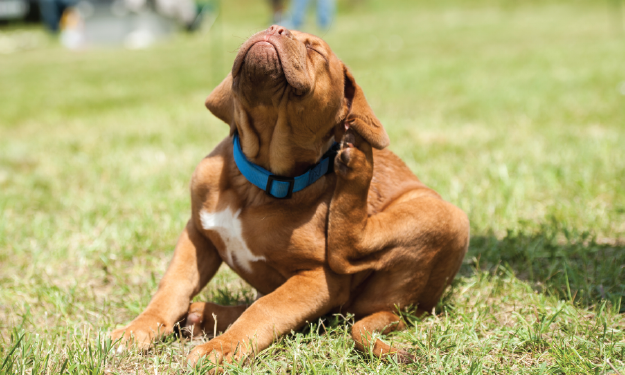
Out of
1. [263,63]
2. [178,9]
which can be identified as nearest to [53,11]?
[178,9]

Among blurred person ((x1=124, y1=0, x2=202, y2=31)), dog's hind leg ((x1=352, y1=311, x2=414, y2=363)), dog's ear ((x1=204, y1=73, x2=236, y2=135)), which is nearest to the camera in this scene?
dog's hind leg ((x1=352, y1=311, x2=414, y2=363))

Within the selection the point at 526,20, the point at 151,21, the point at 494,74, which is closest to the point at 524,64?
the point at 494,74

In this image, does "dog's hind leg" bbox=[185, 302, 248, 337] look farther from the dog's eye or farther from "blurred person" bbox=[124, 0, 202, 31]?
"blurred person" bbox=[124, 0, 202, 31]

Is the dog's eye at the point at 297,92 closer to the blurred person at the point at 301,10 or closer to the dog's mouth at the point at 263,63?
the dog's mouth at the point at 263,63

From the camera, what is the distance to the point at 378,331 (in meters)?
2.38

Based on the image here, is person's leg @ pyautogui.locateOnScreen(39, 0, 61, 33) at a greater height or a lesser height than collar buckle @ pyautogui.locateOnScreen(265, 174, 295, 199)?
lesser

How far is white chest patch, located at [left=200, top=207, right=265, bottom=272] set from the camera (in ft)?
7.83

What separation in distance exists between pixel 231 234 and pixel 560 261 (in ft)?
6.07

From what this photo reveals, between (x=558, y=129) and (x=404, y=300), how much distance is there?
170 inches

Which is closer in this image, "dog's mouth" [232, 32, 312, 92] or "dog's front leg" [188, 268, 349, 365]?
"dog's front leg" [188, 268, 349, 365]

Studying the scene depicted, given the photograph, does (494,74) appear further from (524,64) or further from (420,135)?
(420,135)

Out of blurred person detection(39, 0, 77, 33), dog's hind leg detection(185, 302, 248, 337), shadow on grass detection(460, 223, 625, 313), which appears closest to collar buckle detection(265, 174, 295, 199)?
dog's hind leg detection(185, 302, 248, 337)

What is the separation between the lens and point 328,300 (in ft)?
7.56

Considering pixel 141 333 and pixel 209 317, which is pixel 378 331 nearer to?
pixel 209 317
